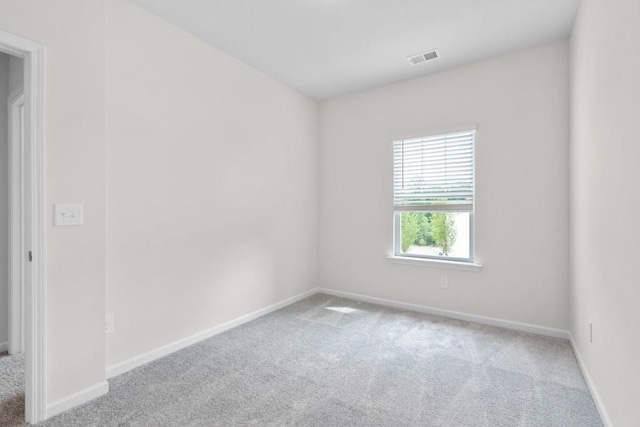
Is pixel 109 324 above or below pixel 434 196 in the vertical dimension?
below

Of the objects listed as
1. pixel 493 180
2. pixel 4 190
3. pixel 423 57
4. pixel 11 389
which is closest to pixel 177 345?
pixel 11 389

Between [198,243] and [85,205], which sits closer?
[85,205]

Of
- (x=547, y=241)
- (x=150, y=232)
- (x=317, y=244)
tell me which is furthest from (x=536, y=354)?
(x=150, y=232)

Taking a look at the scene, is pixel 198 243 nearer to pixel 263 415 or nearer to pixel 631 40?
pixel 263 415

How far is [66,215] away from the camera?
189 centimetres

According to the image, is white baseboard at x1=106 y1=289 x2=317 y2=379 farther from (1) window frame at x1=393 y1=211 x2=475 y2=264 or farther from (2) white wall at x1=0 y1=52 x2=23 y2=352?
(1) window frame at x1=393 y1=211 x2=475 y2=264

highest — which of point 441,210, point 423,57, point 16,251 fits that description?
point 423,57

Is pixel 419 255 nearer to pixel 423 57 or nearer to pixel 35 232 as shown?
pixel 423 57

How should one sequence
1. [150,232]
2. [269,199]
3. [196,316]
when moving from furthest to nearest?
[269,199] < [196,316] < [150,232]

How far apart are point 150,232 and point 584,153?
3294 mm

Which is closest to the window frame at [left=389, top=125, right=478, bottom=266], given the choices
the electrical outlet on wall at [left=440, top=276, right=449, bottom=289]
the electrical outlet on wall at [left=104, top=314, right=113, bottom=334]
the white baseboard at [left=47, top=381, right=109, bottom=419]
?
the electrical outlet on wall at [left=440, top=276, right=449, bottom=289]

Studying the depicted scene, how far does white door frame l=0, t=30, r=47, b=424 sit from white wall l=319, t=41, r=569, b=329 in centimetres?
314

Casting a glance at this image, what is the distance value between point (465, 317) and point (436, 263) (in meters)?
0.63

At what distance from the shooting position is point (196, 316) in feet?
9.38
